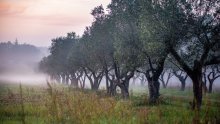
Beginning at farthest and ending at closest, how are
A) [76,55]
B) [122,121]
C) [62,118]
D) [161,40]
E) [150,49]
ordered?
[76,55] < [150,49] < [161,40] < [122,121] < [62,118]

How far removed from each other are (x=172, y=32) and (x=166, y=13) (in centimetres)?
169

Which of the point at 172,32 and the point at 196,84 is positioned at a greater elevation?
the point at 172,32

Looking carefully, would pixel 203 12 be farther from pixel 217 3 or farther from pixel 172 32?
pixel 172 32

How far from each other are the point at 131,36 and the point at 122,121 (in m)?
20.8

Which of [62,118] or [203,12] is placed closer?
[62,118]

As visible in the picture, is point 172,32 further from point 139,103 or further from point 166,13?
point 139,103

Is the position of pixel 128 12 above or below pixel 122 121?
above

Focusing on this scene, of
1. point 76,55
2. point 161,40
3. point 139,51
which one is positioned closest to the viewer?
point 161,40

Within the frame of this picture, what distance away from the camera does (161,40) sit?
2608cm

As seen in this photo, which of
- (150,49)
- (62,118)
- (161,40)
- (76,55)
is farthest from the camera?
(76,55)

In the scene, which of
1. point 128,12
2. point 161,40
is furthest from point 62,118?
point 128,12

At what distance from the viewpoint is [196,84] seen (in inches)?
1027

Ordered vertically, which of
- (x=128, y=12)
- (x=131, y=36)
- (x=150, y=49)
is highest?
(x=128, y=12)

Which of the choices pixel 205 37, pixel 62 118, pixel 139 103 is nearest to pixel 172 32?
pixel 205 37
